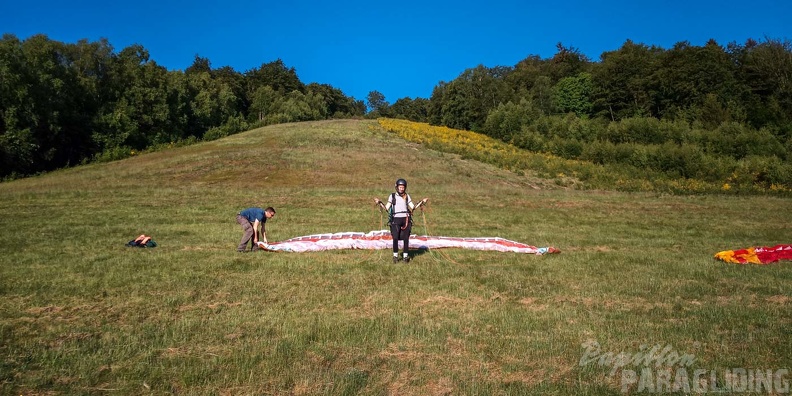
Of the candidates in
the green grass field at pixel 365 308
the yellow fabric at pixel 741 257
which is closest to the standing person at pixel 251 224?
the green grass field at pixel 365 308

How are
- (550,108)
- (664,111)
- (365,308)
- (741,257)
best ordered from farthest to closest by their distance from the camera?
(550,108) < (664,111) < (741,257) < (365,308)

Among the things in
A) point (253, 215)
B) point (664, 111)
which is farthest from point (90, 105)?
point (664, 111)

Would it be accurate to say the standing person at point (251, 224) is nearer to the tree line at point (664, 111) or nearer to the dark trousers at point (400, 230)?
the dark trousers at point (400, 230)

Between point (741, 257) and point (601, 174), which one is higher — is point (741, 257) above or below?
below

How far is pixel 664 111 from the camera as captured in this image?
242 feet

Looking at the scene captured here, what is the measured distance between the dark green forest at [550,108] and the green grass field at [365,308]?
28915 mm

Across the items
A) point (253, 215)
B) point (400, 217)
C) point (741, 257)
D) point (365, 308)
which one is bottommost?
point (741, 257)

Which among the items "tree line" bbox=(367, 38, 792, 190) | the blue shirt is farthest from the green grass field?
"tree line" bbox=(367, 38, 792, 190)

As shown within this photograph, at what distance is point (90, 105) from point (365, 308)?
213 feet

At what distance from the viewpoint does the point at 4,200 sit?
26531mm

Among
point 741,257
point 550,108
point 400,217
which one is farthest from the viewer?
point 550,108

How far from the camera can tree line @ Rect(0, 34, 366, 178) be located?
44.5 m

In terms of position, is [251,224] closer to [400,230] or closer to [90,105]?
[400,230]

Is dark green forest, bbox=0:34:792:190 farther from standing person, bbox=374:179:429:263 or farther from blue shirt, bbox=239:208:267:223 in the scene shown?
blue shirt, bbox=239:208:267:223
